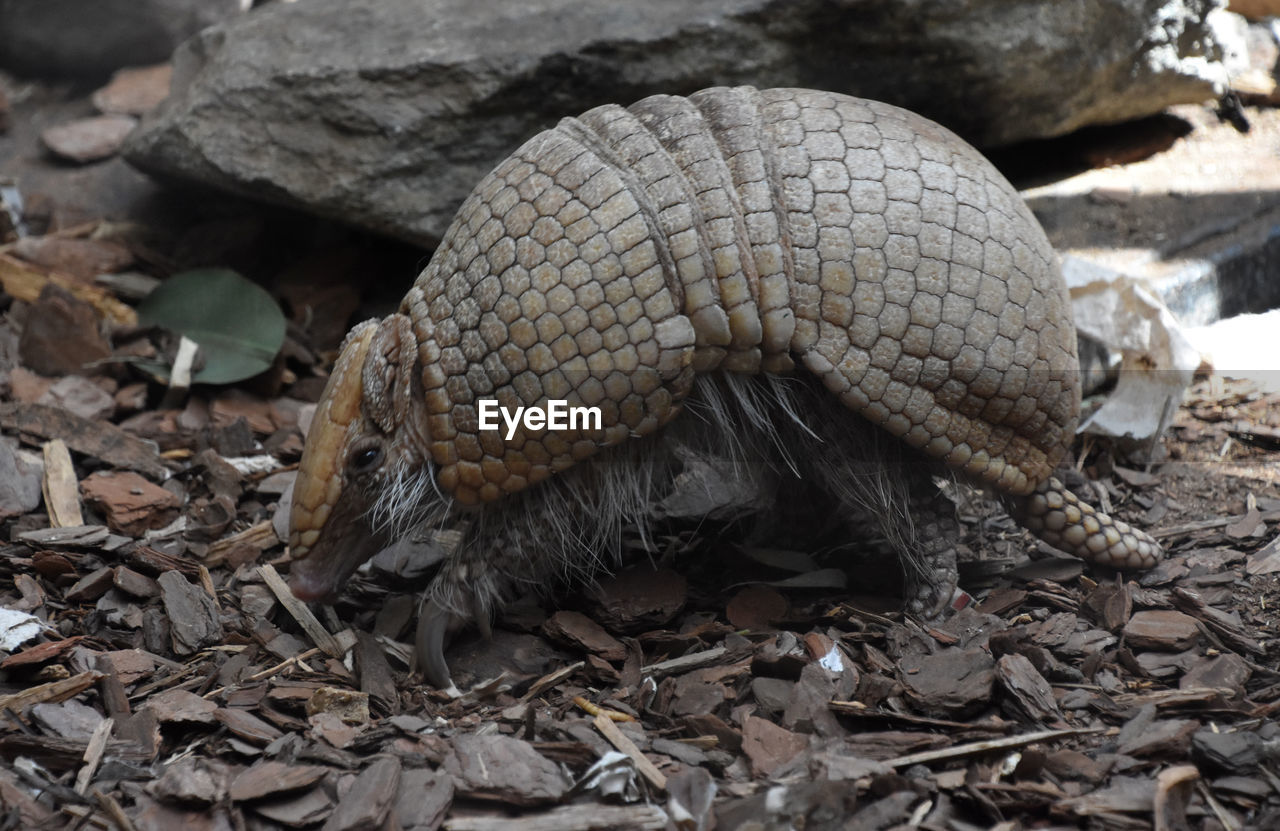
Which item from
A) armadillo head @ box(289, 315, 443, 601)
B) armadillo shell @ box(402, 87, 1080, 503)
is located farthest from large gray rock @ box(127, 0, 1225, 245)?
armadillo head @ box(289, 315, 443, 601)

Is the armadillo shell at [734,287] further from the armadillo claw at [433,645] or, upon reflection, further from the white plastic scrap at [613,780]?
the white plastic scrap at [613,780]

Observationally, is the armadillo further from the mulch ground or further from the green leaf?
the green leaf

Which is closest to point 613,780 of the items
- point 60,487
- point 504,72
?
point 60,487

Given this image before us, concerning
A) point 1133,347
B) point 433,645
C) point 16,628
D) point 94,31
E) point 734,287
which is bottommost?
point 433,645

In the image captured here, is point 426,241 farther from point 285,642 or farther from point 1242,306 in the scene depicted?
point 1242,306

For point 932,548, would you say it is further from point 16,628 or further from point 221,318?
point 221,318

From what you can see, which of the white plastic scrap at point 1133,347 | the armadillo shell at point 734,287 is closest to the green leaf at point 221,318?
the armadillo shell at point 734,287
